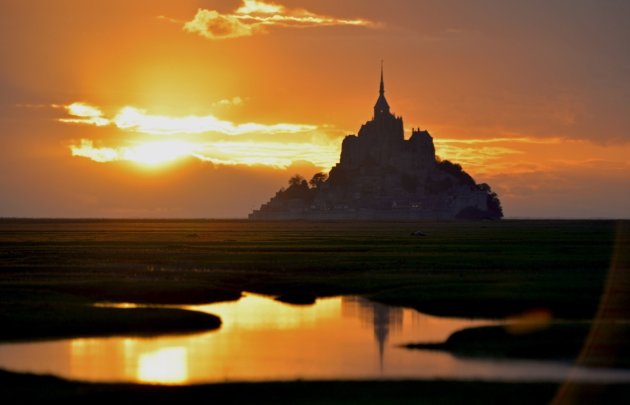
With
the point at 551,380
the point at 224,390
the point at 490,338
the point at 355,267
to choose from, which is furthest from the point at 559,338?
the point at 355,267

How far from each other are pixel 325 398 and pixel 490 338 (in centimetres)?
1195

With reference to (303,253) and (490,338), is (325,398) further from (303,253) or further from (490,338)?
(303,253)

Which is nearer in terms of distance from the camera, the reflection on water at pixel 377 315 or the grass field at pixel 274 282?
the reflection on water at pixel 377 315

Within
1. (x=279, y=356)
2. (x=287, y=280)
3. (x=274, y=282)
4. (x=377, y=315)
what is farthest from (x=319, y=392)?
(x=287, y=280)

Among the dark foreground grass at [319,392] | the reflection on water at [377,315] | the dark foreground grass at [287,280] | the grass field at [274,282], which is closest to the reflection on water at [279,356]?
the reflection on water at [377,315]

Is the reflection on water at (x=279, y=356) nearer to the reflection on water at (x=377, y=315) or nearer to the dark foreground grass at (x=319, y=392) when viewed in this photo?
the reflection on water at (x=377, y=315)

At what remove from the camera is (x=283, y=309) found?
47.8m

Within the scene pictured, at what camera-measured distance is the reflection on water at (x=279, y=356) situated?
29.2m

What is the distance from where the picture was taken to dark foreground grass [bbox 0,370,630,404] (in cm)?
2530

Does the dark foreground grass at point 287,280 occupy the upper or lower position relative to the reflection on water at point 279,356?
upper

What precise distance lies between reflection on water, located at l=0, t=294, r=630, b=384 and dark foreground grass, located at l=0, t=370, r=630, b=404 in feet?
4.43

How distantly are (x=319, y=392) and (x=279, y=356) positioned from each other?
6879 mm

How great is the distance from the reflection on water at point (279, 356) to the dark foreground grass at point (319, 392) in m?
1.35

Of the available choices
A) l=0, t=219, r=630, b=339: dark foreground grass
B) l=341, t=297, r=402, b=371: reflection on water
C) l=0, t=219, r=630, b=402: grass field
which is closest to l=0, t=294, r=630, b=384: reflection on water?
l=341, t=297, r=402, b=371: reflection on water
